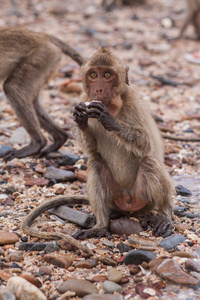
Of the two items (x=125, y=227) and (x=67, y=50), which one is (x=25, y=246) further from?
(x=67, y=50)

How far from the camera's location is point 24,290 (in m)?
3.37

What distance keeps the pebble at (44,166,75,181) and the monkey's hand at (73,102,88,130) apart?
4.86 ft

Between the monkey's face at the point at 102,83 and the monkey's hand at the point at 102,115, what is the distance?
0.09m

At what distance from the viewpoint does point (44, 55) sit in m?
6.75

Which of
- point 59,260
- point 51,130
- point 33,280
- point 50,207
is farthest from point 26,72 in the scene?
point 33,280

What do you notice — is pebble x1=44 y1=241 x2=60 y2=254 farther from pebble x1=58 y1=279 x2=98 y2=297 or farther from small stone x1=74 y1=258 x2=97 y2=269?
pebble x1=58 y1=279 x2=98 y2=297

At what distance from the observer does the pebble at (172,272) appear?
11.9 ft

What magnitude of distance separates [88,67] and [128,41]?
9.05 m

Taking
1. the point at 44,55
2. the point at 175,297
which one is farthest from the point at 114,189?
the point at 44,55

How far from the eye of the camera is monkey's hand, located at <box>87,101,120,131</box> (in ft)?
13.6

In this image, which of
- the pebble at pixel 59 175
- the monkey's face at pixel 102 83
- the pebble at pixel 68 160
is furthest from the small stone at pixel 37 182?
the monkey's face at pixel 102 83

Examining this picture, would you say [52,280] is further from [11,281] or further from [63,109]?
[63,109]

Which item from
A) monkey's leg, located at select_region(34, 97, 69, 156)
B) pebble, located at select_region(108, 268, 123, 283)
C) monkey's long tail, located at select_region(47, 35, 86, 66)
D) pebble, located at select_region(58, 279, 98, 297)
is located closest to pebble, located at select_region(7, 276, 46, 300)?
pebble, located at select_region(58, 279, 98, 297)

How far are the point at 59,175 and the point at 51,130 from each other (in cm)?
134
